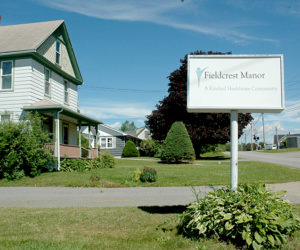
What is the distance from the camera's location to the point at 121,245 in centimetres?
450

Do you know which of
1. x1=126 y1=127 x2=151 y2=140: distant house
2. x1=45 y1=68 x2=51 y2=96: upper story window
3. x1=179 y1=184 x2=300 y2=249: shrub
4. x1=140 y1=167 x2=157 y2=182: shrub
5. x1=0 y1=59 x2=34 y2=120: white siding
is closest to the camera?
x1=179 y1=184 x2=300 y2=249: shrub

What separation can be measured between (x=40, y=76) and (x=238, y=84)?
1493cm

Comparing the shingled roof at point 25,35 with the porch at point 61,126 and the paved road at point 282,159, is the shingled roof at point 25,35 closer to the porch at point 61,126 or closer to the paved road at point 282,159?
the porch at point 61,126

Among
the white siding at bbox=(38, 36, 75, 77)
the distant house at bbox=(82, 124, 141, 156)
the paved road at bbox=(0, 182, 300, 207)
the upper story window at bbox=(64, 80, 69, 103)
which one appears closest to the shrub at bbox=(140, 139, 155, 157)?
the distant house at bbox=(82, 124, 141, 156)

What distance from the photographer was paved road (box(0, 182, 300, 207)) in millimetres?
8250

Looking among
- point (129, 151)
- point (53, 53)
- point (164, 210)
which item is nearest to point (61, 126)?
point (53, 53)

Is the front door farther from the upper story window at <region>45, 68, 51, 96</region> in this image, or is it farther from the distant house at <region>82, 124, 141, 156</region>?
the distant house at <region>82, 124, 141, 156</region>

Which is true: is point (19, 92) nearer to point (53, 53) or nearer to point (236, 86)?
point (53, 53)

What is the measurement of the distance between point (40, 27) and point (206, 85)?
707 inches

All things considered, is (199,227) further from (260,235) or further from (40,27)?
(40,27)

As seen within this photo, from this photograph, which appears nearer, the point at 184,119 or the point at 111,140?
the point at 184,119

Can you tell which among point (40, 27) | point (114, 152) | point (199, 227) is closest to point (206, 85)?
point (199, 227)

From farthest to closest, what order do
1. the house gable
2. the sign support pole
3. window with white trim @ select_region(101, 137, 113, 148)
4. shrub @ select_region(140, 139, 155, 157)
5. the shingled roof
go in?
shrub @ select_region(140, 139, 155, 157) < window with white trim @ select_region(101, 137, 113, 148) < the house gable < the shingled roof < the sign support pole

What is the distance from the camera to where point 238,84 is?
18.5 feet
